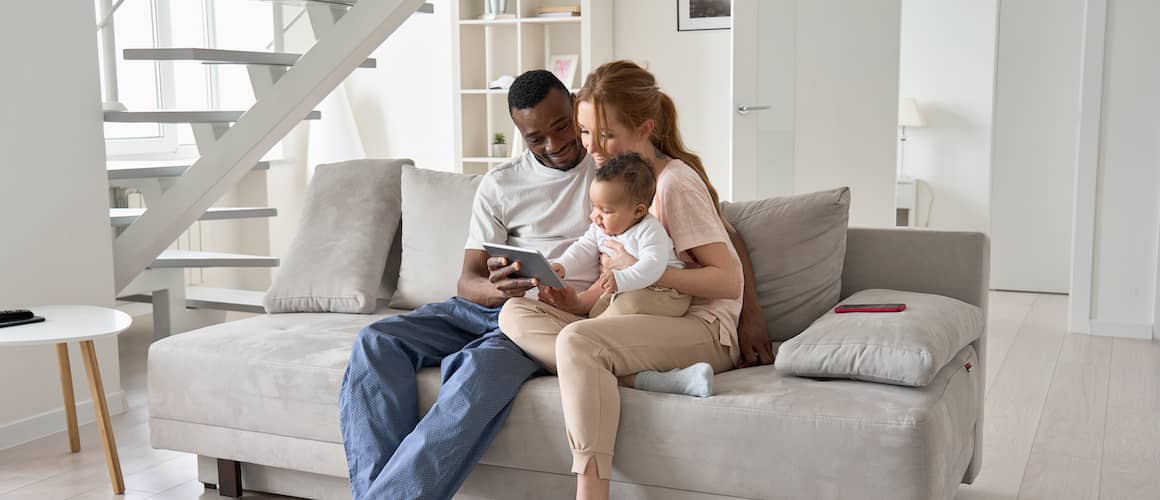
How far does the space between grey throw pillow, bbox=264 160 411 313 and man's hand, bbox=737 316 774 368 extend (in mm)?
1143

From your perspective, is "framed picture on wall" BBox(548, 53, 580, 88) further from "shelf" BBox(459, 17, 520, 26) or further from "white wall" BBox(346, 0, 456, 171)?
"white wall" BBox(346, 0, 456, 171)

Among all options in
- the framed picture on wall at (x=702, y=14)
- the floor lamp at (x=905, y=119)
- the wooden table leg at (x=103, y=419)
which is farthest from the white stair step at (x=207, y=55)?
the floor lamp at (x=905, y=119)

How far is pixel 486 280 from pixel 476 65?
3.77 m

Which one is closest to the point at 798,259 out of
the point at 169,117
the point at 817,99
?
the point at 169,117

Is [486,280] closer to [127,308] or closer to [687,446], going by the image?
[687,446]

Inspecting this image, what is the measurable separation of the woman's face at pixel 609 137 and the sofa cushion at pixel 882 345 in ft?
1.93

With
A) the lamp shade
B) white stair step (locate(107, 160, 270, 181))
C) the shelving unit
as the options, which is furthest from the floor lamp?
white stair step (locate(107, 160, 270, 181))

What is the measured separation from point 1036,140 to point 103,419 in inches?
195

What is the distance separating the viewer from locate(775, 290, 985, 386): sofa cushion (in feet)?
6.98

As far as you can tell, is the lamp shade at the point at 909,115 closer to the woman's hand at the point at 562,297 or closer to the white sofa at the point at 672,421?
the white sofa at the point at 672,421

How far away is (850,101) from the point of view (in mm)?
5098

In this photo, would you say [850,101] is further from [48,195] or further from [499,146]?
[48,195]

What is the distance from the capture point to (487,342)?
2.41 metres

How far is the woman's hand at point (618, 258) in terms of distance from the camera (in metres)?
2.39
